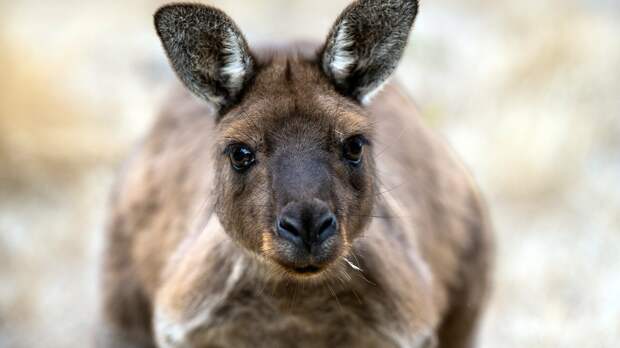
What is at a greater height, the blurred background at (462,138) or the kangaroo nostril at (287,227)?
the kangaroo nostril at (287,227)

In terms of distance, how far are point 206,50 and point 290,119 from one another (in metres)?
0.59

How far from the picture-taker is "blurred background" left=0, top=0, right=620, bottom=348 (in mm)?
10830

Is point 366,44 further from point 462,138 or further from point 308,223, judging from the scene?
point 462,138

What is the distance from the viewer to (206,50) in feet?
19.5

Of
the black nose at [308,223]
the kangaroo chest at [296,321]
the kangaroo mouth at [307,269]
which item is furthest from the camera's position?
the kangaroo chest at [296,321]

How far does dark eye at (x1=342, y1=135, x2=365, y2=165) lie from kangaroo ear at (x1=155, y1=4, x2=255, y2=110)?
647 mm

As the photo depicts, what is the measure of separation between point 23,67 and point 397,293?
754 centimetres

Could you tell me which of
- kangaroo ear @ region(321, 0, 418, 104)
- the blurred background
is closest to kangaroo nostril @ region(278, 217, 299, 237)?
kangaroo ear @ region(321, 0, 418, 104)

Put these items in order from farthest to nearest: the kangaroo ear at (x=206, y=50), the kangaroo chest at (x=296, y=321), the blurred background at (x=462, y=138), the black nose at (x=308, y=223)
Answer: the blurred background at (x=462, y=138) < the kangaroo chest at (x=296, y=321) < the kangaroo ear at (x=206, y=50) < the black nose at (x=308, y=223)

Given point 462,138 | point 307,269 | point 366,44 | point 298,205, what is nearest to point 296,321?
point 307,269

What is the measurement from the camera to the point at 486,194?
1176 centimetres

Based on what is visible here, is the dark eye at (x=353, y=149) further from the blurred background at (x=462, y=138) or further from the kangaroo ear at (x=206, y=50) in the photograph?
the blurred background at (x=462, y=138)

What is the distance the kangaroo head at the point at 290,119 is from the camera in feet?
18.1

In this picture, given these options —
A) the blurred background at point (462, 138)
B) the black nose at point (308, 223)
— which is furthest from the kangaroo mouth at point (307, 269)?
the blurred background at point (462, 138)
